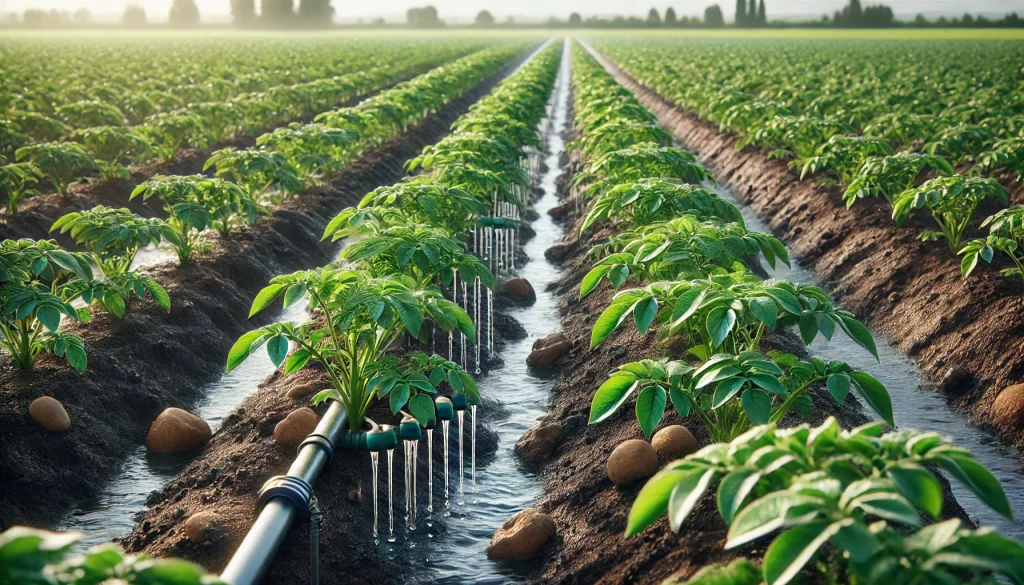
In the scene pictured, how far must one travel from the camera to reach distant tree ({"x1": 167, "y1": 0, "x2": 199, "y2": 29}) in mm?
128500

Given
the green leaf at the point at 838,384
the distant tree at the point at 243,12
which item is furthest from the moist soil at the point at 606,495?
the distant tree at the point at 243,12

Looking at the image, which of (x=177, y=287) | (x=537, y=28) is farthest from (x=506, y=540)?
(x=537, y=28)

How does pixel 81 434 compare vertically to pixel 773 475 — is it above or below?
below

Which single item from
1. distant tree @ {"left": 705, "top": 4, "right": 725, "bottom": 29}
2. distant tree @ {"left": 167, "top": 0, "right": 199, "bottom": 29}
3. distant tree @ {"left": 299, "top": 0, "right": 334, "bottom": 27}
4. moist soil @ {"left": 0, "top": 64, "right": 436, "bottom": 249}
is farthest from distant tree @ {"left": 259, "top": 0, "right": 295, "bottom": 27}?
moist soil @ {"left": 0, "top": 64, "right": 436, "bottom": 249}

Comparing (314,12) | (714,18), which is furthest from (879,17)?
(314,12)

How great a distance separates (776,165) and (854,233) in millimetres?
3756

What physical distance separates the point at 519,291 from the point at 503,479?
3.32 m

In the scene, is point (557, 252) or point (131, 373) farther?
point (557, 252)

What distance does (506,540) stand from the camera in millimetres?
4047

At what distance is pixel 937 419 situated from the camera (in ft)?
18.4

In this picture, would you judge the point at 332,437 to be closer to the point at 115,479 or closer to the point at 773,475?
the point at 115,479

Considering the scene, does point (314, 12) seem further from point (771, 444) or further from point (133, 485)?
point (771, 444)

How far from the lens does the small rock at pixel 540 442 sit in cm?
503

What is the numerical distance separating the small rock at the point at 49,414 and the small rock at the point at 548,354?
299 cm
